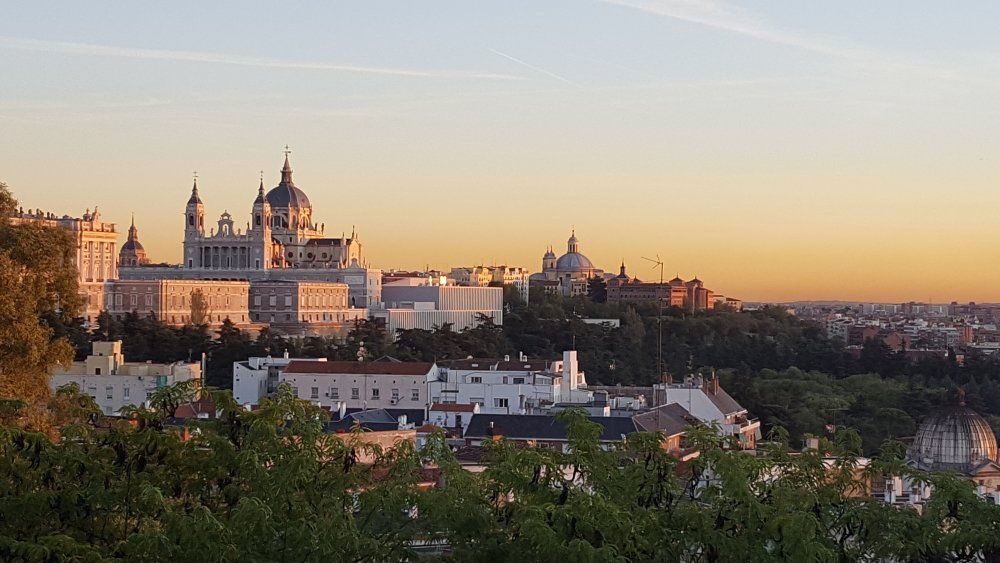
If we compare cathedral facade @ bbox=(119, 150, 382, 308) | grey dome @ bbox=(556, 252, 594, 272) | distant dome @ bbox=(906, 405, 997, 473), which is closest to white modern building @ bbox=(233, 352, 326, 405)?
distant dome @ bbox=(906, 405, 997, 473)

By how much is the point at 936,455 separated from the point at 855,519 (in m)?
27.8

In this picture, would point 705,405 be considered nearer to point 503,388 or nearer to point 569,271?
point 503,388

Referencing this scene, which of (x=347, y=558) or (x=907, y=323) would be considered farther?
(x=907, y=323)

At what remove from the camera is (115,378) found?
172 feet

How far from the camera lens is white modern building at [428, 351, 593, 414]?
5022cm

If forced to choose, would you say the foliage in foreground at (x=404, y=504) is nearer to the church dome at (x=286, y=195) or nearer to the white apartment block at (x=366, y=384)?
the white apartment block at (x=366, y=384)

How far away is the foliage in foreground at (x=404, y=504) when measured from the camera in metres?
14.0

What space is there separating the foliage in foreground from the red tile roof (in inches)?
1415

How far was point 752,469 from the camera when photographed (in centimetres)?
1582

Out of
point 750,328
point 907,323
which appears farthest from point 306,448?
point 907,323

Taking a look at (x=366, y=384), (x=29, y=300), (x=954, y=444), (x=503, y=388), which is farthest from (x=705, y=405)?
(x=29, y=300)

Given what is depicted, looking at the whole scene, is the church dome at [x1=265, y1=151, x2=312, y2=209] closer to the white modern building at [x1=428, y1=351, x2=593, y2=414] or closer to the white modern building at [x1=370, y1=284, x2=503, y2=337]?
the white modern building at [x1=370, y1=284, x2=503, y2=337]

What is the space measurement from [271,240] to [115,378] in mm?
70982

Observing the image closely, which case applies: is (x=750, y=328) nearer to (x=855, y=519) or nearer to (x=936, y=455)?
(x=936, y=455)
